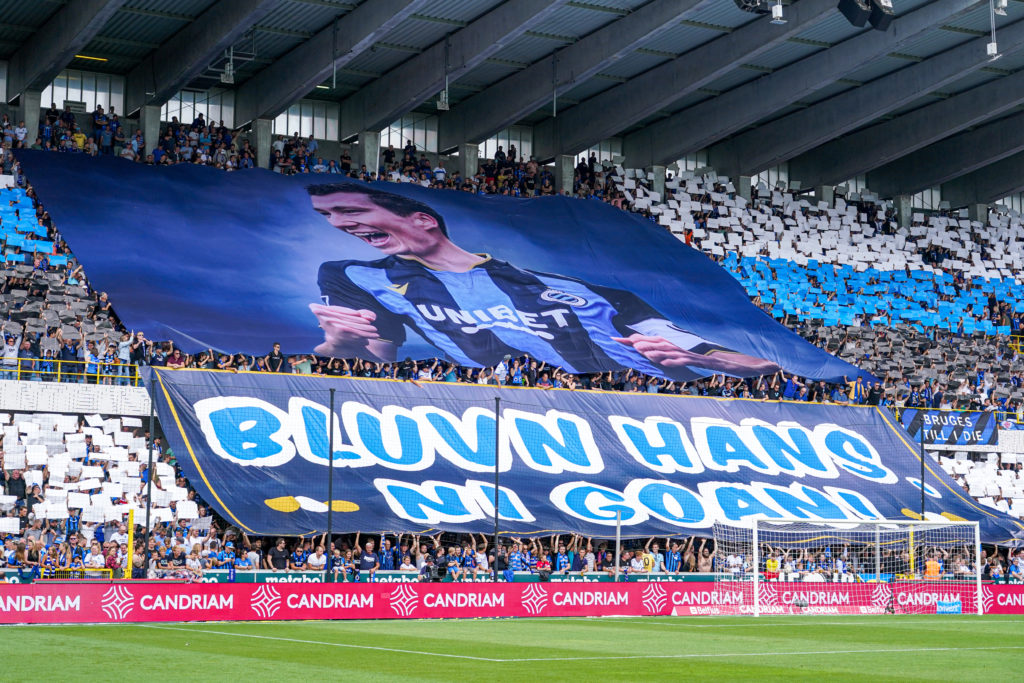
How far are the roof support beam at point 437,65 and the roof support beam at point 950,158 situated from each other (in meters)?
19.9

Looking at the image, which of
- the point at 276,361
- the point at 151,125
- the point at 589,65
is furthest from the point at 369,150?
the point at 276,361

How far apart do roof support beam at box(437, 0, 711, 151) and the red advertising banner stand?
18.0 m

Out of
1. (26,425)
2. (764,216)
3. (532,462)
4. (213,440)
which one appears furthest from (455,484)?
(764,216)

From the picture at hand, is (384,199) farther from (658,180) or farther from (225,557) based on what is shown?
(225,557)

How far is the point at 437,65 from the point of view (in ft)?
148

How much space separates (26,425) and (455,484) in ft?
33.0

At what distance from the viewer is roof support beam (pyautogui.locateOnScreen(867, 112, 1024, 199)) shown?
178 feet

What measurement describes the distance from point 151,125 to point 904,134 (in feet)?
91.6

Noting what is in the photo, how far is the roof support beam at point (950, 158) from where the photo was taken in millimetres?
54312

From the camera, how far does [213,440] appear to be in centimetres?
3231

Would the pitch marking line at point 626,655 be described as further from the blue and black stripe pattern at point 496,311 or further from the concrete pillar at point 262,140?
the concrete pillar at point 262,140

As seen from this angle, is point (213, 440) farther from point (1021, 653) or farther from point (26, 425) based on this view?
point (1021, 653)

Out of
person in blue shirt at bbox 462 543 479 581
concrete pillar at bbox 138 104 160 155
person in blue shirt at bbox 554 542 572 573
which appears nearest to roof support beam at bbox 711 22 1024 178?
person in blue shirt at bbox 554 542 572 573

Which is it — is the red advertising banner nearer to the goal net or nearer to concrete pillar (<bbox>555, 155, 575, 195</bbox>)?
the goal net
